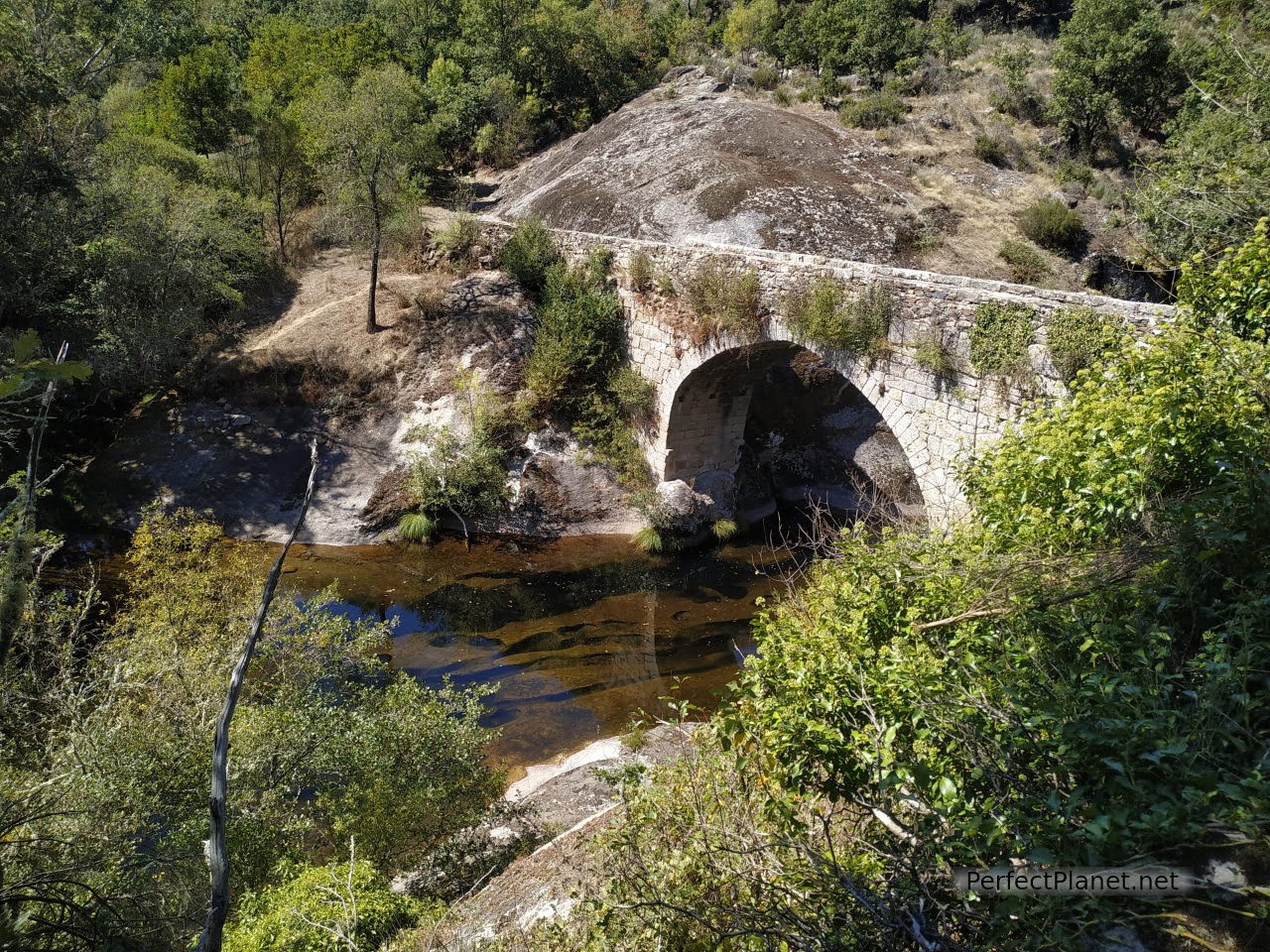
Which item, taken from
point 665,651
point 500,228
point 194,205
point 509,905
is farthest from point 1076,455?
point 194,205

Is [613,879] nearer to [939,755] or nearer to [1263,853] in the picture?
[939,755]

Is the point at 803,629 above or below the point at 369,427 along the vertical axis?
above

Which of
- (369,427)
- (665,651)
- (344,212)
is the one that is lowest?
(665,651)

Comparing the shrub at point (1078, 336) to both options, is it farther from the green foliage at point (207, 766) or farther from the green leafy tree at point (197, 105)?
the green leafy tree at point (197, 105)

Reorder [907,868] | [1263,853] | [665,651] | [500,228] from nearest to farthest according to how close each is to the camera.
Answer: [1263,853]
[907,868]
[665,651]
[500,228]

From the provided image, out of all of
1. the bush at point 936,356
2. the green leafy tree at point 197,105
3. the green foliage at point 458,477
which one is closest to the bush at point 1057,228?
the bush at point 936,356

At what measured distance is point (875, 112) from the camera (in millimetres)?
23844

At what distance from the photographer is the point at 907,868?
12.1ft

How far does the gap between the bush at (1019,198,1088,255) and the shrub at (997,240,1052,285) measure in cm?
64

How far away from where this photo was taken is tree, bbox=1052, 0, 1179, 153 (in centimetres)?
2106

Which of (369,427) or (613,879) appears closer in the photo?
(613,879)

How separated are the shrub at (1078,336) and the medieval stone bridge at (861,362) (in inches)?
4.5

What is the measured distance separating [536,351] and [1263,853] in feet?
55.0

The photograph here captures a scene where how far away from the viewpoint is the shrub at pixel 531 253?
1884cm
